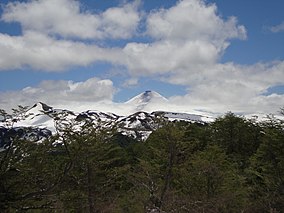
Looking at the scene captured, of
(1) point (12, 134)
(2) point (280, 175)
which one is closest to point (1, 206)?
(1) point (12, 134)

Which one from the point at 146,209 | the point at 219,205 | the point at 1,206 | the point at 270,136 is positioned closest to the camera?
the point at 1,206

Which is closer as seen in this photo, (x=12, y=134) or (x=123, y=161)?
(x=12, y=134)

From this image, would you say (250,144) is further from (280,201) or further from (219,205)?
(219,205)

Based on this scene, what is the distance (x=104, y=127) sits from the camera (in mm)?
22922

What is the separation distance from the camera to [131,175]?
2462 cm

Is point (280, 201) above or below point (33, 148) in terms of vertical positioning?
below

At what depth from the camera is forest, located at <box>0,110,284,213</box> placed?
11609 millimetres

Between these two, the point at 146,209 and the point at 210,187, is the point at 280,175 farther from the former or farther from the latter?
the point at 146,209

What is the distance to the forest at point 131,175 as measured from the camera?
1161 centimetres

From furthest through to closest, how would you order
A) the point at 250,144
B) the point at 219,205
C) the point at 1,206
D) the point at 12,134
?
1. the point at 250,144
2. the point at 219,205
3. the point at 12,134
4. the point at 1,206

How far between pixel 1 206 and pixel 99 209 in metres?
10.6

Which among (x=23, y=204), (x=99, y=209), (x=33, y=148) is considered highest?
(x=33, y=148)

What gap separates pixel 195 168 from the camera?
78.3 feet

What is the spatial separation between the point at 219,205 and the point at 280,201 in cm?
512
